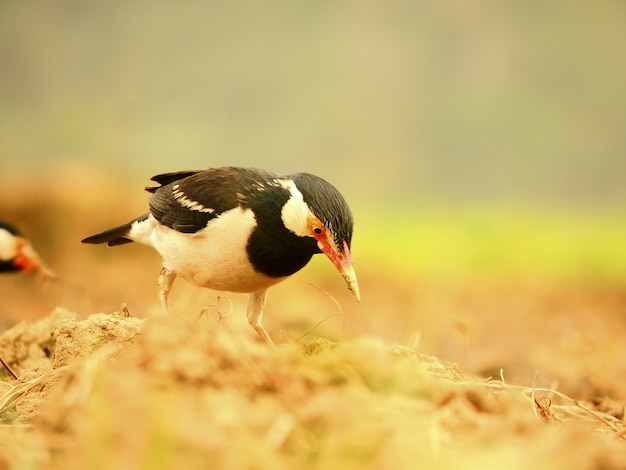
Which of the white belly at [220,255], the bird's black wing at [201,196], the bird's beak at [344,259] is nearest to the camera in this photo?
the bird's beak at [344,259]

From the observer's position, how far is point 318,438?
2.33 meters

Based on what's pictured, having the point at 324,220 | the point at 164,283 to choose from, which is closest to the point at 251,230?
the point at 324,220

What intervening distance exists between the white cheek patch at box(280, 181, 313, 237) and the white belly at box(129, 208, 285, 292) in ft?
0.69

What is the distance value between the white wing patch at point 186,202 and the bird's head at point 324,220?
1.96ft

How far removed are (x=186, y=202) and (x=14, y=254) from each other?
3.41 meters

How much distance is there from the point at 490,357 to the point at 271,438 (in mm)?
5430

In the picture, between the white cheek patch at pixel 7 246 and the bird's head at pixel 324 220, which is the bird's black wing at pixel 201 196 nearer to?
the bird's head at pixel 324 220

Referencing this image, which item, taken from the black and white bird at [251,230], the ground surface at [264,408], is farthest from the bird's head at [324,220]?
the ground surface at [264,408]

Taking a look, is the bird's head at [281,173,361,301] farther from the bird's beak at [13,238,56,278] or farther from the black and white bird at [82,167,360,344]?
the bird's beak at [13,238,56,278]

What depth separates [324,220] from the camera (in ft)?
13.0

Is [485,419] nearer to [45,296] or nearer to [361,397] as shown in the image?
[361,397]

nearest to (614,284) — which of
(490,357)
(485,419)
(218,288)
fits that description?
(490,357)

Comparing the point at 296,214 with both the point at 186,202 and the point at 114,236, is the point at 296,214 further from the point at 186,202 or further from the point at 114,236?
the point at 114,236

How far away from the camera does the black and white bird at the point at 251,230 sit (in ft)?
13.1
